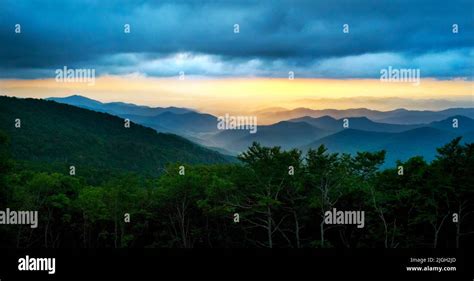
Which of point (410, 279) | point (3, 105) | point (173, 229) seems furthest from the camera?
point (3, 105)

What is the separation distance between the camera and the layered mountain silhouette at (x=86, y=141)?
12225cm

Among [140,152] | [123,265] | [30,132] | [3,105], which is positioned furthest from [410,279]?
[3,105]

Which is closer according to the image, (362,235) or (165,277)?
(165,277)

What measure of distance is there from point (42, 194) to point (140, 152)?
91528mm

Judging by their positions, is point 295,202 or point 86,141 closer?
point 295,202

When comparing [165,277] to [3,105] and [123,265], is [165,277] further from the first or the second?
[3,105]

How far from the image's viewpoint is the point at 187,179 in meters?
34.5

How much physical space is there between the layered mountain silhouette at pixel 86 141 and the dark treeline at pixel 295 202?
234 feet

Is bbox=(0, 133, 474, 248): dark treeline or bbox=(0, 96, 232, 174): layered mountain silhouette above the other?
bbox=(0, 96, 232, 174): layered mountain silhouette

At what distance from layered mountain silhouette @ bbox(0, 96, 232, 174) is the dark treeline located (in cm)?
7120

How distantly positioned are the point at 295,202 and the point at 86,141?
114 meters

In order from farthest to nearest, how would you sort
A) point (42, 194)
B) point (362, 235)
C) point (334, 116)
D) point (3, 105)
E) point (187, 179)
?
point (334, 116) → point (3, 105) → point (42, 194) → point (187, 179) → point (362, 235)

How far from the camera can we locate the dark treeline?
29938 millimetres

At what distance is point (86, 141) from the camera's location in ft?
452
